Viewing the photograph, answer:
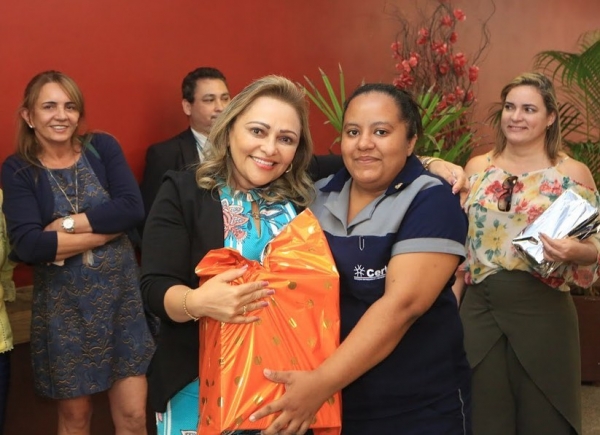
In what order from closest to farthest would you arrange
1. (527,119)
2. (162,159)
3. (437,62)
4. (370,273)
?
(370,273) → (527,119) → (162,159) → (437,62)

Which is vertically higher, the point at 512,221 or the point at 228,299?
the point at 228,299

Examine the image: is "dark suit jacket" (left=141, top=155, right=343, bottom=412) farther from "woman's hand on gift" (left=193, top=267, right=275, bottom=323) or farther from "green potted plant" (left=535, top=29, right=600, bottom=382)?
"green potted plant" (left=535, top=29, right=600, bottom=382)

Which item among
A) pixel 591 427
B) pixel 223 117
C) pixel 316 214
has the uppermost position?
pixel 223 117

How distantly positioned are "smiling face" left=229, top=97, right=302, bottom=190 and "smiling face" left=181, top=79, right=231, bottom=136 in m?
2.23

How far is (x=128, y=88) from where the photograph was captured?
3.98 m

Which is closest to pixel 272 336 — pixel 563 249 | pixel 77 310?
pixel 563 249

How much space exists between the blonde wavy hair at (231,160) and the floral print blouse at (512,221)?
141cm

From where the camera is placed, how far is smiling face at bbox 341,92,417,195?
1771 mm

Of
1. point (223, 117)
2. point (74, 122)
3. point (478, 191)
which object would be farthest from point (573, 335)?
point (74, 122)

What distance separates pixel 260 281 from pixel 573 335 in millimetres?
1986

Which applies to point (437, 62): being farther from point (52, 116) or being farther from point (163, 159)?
point (52, 116)

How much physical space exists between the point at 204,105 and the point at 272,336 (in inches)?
102

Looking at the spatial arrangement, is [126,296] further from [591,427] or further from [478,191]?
[591,427]

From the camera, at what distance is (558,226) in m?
2.79
